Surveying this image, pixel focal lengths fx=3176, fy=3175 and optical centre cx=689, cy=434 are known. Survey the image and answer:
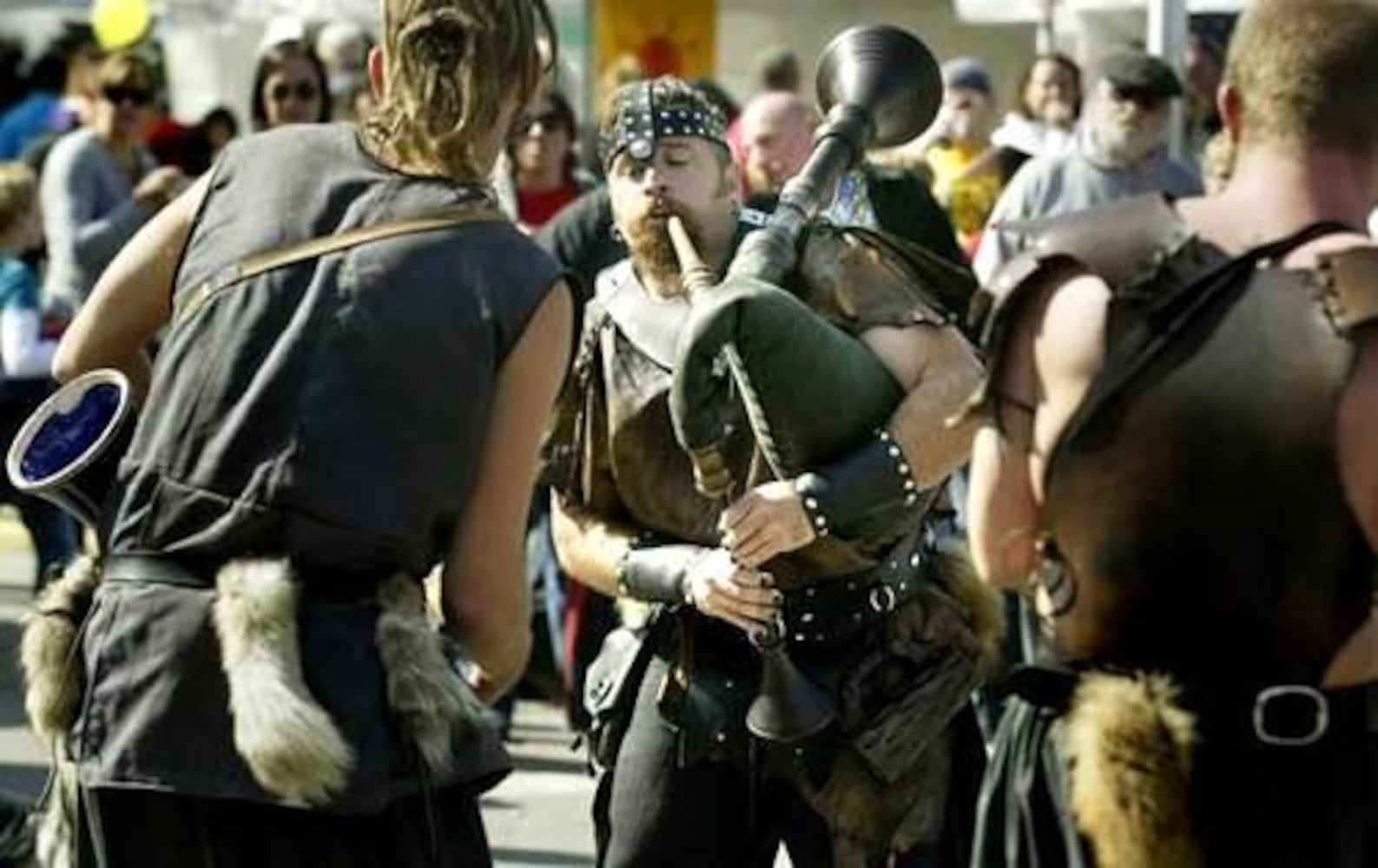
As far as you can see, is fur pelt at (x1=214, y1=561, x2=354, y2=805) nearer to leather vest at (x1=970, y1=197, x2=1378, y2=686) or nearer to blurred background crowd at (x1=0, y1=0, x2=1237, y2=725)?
leather vest at (x1=970, y1=197, x2=1378, y2=686)

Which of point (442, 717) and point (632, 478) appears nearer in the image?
point (442, 717)

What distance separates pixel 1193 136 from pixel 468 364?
28.9 feet

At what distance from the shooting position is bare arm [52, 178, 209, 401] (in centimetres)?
405

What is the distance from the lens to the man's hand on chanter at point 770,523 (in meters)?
4.57

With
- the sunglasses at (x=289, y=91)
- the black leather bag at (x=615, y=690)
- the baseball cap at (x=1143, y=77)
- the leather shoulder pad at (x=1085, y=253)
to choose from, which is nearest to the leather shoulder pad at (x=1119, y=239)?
the leather shoulder pad at (x=1085, y=253)

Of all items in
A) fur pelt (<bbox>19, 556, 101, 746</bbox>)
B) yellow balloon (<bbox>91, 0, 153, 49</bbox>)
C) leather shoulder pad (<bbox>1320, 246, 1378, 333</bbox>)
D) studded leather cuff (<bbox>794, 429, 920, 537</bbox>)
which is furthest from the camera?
yellow balloon (<bbox>91, 0, 153, 49</bbox>)

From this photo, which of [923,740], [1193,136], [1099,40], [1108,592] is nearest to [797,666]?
[923,740]

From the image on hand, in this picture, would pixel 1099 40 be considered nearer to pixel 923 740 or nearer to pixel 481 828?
pixel 923 740

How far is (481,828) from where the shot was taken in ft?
13.3

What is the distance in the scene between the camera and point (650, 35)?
15.7 m

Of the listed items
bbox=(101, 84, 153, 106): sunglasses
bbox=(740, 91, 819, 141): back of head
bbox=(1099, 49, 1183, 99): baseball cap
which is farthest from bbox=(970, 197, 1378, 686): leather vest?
bbox=(101, 84, 153, 106): sunglasses

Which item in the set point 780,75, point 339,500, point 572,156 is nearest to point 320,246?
point 339,500

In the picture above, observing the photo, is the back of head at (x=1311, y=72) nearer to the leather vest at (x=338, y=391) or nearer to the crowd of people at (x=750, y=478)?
the crowd of people at (x=750, y=478)

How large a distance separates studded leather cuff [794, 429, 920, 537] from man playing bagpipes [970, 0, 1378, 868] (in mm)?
844
